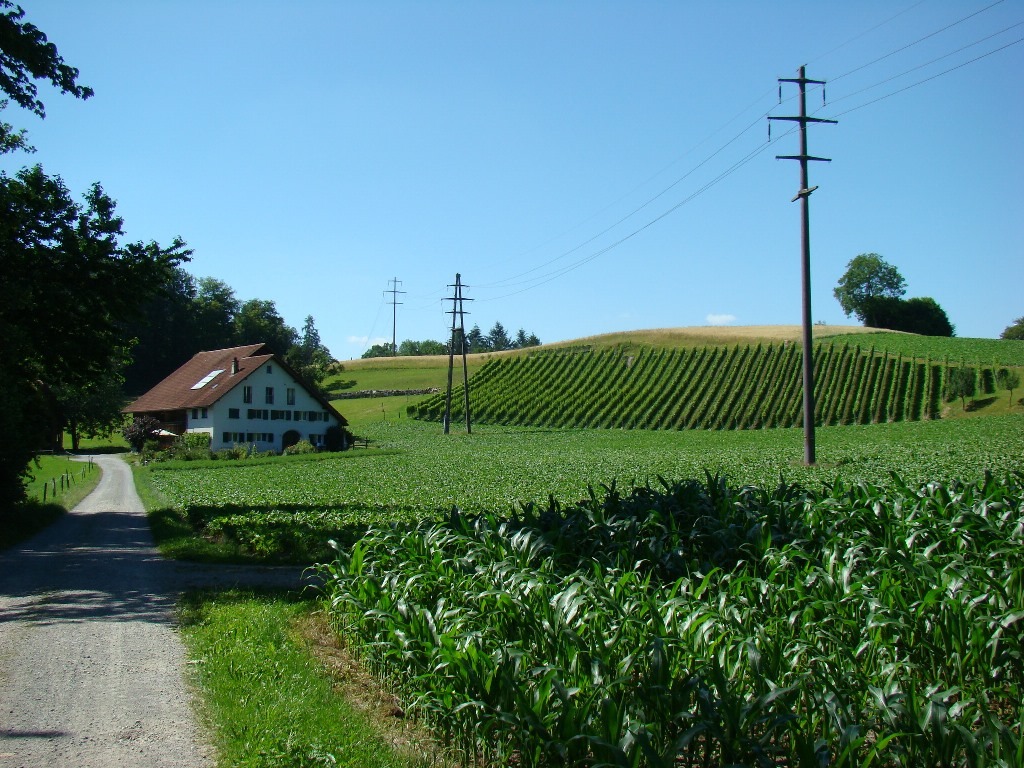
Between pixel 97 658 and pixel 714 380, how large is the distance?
210 feet

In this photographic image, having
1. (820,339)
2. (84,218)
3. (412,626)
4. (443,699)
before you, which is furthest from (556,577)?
(820,339)

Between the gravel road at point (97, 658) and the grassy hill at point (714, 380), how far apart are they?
49.5 m

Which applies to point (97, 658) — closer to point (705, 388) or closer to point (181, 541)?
point (181, 541)

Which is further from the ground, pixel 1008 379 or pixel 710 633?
pixel 1008 379

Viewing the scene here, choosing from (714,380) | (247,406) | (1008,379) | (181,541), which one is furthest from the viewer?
(714,380)

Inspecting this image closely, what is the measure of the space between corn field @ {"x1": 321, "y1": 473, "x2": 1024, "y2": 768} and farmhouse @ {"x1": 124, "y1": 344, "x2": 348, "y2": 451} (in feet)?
179

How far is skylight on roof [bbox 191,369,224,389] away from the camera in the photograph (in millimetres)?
65444

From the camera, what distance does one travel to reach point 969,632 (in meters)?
6.03

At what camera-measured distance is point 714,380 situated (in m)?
68.6

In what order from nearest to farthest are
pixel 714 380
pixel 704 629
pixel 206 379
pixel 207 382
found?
pixel 704 629, pixel 207 382, pixel 206 379, pixel 714 380

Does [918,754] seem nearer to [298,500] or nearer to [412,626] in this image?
[412,626]

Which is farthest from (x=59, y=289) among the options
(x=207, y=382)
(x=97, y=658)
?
(x=207, y=382)

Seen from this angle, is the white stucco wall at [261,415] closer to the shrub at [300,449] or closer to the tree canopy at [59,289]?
the shrub at [300,449]

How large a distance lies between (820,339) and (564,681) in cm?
7316
